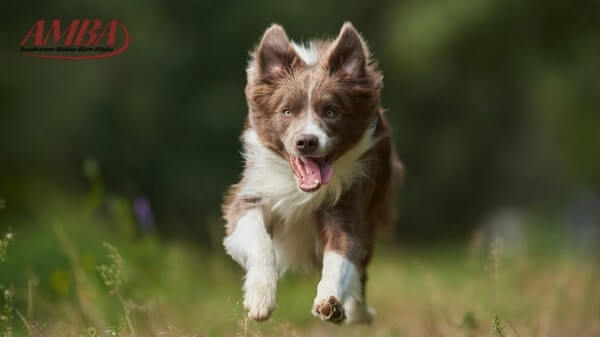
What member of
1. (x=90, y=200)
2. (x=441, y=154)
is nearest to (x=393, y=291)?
(x=90, y=200)

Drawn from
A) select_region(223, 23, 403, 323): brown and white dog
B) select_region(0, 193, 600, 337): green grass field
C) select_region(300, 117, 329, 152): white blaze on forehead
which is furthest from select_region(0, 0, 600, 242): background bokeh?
select_region(300, 117, 329, 152): white blaze on forehead

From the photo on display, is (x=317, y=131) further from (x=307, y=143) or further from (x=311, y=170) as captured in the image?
(x=311, y=170)

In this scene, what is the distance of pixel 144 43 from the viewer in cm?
1398

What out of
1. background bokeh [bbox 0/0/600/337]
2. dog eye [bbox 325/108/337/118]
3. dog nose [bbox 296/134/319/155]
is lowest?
dog nose [bbox 296/134/319/155]

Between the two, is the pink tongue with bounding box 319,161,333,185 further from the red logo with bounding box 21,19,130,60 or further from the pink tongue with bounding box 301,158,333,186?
the red logo with bounding box 21,19,130,60

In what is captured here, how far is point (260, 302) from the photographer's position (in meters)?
5.12

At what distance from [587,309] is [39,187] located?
25.3ft

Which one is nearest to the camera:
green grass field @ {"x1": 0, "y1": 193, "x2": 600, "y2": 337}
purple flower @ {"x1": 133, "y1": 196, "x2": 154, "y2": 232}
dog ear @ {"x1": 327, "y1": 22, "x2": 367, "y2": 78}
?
dog ear @ {"x1": 327, "y1": 22, "x2": 367, "y2": 78}

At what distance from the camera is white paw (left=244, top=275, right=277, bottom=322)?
16.7 ft

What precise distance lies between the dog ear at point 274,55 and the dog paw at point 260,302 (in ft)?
4.53

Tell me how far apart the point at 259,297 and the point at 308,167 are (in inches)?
34.1

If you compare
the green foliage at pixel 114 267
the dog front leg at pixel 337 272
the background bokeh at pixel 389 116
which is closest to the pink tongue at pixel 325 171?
the dog front leg at pixel 337 272

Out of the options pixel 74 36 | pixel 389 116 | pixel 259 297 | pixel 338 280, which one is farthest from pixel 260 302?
pixel 389 116

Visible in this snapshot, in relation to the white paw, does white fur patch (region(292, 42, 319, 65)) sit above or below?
above
